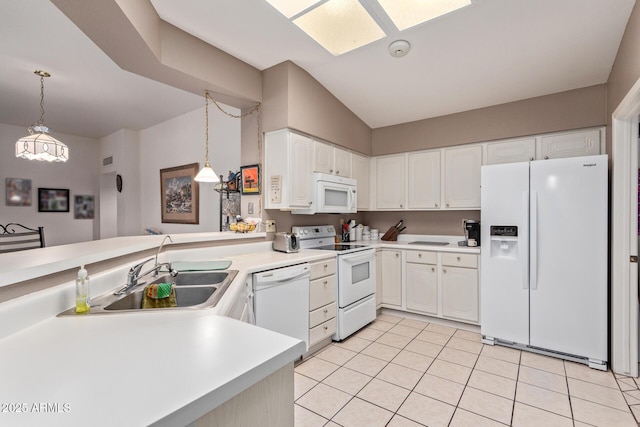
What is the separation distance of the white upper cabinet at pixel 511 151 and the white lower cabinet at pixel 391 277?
1504mm

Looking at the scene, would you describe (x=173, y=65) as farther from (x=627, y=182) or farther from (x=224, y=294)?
(x=627, y=182)

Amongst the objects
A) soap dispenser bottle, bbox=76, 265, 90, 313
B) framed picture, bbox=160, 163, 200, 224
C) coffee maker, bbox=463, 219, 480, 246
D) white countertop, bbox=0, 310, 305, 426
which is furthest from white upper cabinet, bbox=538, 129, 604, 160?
framed picture, bbox=160, 163, 200, 224

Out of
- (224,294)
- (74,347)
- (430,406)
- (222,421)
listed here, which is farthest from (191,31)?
(430,406)

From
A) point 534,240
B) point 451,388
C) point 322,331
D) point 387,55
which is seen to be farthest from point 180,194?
point 534,240

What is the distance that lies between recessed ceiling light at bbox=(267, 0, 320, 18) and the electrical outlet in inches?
69.4

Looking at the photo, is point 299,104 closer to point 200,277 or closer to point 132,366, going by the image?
point 200,277

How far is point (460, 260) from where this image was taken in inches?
126

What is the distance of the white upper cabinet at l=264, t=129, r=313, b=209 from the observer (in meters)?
2.85

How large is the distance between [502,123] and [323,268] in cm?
255

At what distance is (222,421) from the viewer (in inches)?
26.5

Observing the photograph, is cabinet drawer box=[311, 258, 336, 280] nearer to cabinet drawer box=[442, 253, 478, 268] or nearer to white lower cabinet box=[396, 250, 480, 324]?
white lower cabinet box=[396, 250, 480, 324]

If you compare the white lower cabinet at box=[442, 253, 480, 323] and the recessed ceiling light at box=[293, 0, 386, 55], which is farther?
the white lower cabinet at box=[442, 253, 480, 323]

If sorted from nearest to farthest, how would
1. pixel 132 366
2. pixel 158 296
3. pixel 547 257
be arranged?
pixel 132 366 < pixel 158 296 < pixel 547 257

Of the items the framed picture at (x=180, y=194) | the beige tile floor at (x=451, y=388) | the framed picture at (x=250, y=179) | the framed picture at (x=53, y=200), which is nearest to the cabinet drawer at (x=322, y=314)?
the beige tile floor at (x=451, y=388)
